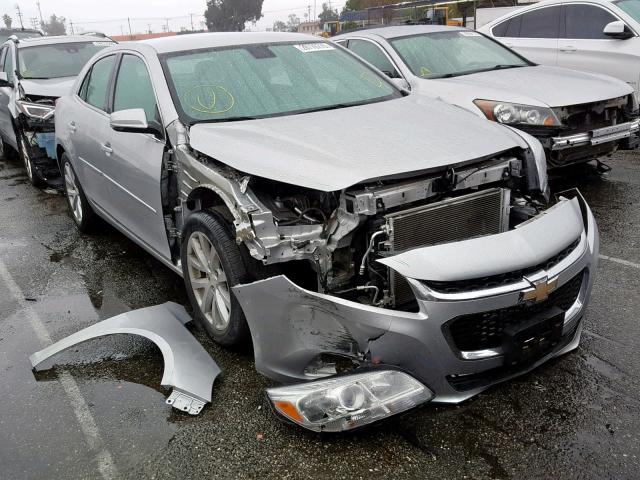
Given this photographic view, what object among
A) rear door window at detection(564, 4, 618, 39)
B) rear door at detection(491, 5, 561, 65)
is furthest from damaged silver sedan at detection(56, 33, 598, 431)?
rear door at detection(491, 5, 561, 65)

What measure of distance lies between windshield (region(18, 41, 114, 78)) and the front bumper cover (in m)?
7.16

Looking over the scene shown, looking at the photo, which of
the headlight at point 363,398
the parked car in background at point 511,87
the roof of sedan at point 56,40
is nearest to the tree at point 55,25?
the roof of sedan at point 56,40

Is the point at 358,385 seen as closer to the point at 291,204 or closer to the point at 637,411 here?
the point at 291,204

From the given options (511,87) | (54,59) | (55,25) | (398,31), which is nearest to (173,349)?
(511,87)

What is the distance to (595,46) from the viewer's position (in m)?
7.79

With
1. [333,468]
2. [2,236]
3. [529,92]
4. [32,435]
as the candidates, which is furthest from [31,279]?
[529,92]

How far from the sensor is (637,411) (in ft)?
8.72

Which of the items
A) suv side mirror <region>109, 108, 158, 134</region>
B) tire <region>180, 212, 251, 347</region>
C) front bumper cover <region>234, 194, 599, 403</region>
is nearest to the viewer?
front bumper cover <region>234, 194, 599, 403</region>

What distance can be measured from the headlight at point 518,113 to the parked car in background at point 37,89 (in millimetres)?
4966

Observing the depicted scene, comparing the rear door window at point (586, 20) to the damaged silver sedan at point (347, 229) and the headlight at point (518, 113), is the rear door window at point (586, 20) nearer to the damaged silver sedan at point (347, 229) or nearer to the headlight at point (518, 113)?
the headlight at point (518, 113)

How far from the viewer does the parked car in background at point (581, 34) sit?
7391mm

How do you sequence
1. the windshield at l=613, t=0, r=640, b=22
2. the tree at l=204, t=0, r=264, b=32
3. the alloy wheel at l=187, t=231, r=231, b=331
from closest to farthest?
the alloy wheel at l=187, t=231, r=231, b=331
the windshield at l=613, t=0, r=640, b=22
the tree at l=204, t=0, r=264, b=32

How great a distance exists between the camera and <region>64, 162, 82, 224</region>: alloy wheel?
5.47m

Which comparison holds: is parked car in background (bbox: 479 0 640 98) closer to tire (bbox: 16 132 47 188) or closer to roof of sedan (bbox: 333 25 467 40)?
roof of sedan (bbox: 333 25 467 40)
